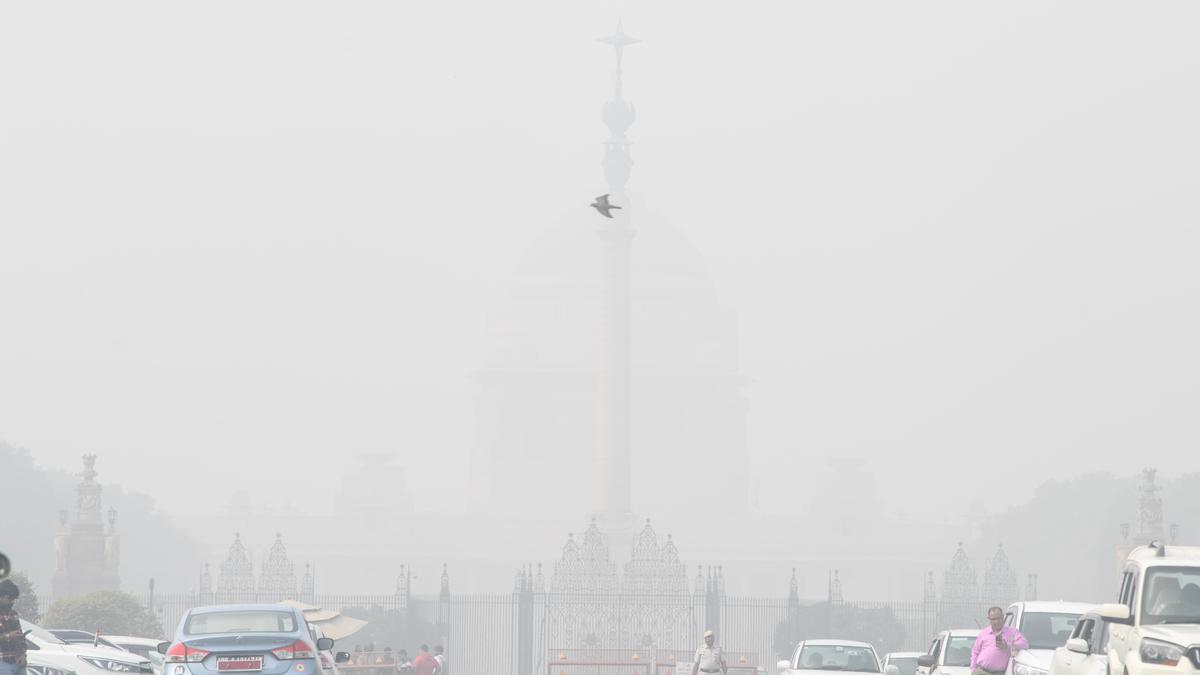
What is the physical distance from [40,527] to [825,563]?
216ft

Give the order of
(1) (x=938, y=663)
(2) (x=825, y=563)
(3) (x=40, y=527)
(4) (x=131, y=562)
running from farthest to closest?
1. (2) (x=825, y=563)
2. (4) (x=131, y=562)
3. (3) (x=40, y=527)
4. (1) (x=938, y=663)

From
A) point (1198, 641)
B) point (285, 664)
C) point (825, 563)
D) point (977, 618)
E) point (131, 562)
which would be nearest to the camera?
point (1198, 641)

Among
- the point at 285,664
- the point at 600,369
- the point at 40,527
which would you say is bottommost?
the point at 285,664

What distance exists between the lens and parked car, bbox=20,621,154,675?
28562mm

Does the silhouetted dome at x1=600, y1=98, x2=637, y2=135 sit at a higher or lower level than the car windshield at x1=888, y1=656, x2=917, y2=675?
higher

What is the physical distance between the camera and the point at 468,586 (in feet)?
558

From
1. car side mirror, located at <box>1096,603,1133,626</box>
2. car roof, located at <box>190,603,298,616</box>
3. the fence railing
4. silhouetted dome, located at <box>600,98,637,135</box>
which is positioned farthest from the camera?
silhouetted dome, located at <box>600,98,637,135</box>

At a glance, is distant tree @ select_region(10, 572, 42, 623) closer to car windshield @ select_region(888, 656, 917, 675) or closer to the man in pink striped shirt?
car windshield @ select_region(888, 656, 917, 675)

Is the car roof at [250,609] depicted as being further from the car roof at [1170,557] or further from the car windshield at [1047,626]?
the car roof at [1170,557]

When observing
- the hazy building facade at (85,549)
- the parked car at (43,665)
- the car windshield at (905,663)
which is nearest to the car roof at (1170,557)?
the parked car at (43,665)

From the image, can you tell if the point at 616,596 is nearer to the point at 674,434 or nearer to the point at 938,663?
the point at 938,663

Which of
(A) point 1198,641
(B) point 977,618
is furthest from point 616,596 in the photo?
(A) point 1198,641

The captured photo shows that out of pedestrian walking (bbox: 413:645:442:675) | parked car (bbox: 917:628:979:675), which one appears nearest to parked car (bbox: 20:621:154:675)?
parked car (bbox: 917:628:979:675)

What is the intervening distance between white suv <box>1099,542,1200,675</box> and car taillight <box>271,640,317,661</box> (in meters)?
8.65
